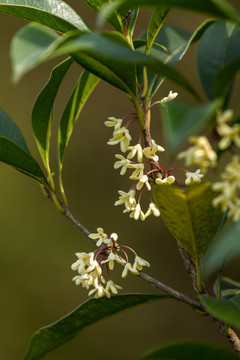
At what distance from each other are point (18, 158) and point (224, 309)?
1.36ft

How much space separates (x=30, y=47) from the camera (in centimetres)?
55

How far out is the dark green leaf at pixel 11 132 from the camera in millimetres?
988

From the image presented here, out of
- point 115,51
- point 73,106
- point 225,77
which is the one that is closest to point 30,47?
point 115,51

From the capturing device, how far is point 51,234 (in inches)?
105

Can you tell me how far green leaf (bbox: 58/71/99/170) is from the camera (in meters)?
0.99

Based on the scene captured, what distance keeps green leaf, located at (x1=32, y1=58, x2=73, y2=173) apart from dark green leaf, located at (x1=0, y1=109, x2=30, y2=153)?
38mm

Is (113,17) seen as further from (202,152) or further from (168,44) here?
(202,152)

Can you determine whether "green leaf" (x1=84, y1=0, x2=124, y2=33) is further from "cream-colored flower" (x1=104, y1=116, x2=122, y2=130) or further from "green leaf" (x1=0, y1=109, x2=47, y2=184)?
"green leaf" (x1=0, y1=109, x2=47, y2=184)

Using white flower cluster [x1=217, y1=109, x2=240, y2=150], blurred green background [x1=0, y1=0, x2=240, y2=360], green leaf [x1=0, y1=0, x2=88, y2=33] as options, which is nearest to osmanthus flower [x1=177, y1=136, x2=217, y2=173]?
white flower cluster [x1=217, y1=109, x2=240, y2=150]

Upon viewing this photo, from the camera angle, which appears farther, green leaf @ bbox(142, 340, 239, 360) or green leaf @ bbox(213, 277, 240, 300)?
green leaf @ bbox(213, 277, 240, 300)

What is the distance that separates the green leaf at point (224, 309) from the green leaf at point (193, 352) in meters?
0.04

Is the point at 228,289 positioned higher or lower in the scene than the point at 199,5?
lower

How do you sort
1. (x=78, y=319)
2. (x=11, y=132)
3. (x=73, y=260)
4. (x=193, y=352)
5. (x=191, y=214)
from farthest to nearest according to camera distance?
(x=73, y=260) → (x=11, y=132) → (x=78, y=319) → (x=191, y=214) → (x=193, y=352)

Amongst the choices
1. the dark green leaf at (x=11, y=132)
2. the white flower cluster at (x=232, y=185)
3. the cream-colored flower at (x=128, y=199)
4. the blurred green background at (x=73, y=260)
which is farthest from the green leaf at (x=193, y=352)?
the blurred green background at (x=73, y=260)
